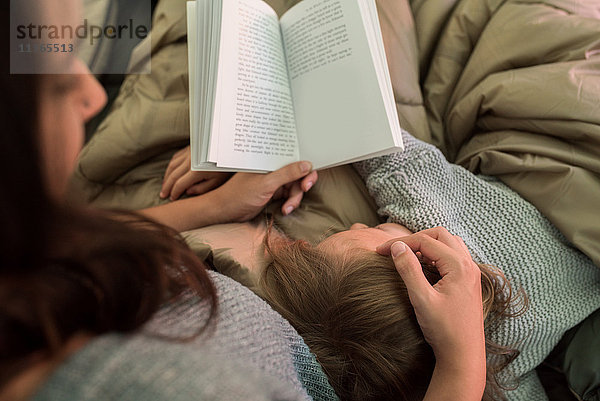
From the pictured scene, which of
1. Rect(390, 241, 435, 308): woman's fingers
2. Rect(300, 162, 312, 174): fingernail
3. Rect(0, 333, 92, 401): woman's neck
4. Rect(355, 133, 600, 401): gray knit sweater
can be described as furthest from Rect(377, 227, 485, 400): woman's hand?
Rect(0, 333, 92, 401): woman's neck

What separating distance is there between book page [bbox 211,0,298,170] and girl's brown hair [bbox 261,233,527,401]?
19cm

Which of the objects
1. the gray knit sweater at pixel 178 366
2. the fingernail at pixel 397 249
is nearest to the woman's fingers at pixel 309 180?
the fingernail at pixel 397 249

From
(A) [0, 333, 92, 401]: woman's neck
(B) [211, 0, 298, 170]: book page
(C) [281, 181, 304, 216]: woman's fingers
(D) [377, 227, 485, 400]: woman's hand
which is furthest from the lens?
(C) [281, 181, 304, 216]: woman's fingers

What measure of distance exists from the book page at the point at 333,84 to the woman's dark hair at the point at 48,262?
1.31 ft

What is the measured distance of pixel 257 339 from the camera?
17.5 inches

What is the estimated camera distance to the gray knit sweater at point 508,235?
678 mm

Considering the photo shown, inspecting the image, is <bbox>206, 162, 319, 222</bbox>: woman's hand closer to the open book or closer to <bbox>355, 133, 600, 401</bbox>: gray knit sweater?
the open book

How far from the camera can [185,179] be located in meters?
0.81

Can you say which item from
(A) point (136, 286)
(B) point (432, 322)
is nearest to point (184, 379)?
(A) point (136, 286)

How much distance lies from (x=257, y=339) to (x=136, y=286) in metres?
0.14

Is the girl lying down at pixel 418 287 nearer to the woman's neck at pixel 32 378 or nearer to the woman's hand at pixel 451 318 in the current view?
the woman's hand at pixel 451 318

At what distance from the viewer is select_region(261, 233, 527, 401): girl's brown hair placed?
0.55 meters

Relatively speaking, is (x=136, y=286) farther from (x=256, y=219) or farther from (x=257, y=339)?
(x=256, y=219)

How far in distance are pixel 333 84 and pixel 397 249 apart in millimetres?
311
